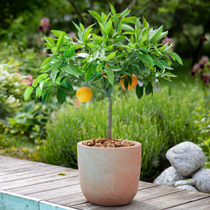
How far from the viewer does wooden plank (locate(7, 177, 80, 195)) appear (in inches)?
103

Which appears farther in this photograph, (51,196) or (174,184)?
(174,184)

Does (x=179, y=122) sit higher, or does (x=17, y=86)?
(x=17, y=86)

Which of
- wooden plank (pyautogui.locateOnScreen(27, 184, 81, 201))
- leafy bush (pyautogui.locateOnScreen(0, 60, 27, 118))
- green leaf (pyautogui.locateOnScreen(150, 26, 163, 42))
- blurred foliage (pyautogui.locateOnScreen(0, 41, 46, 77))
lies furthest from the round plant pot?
blurred foliage (pyautogui.locateOnScreen(0, 41, 46, 77))

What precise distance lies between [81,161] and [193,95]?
351 centimetres

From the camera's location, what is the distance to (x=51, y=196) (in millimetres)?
2500

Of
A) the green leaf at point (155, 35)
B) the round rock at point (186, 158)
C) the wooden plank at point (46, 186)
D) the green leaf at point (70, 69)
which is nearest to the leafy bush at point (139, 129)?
the round rock at point (186, 158)

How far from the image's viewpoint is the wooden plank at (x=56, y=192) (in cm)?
249

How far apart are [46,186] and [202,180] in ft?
4.78

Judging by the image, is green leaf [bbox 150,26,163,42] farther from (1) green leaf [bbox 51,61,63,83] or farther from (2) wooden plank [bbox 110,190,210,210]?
(2) wooden plank [bbox 110,190,210,210]

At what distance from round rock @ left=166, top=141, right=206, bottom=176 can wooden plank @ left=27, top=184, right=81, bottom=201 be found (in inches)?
39.2

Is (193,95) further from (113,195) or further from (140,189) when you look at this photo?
(113,195)

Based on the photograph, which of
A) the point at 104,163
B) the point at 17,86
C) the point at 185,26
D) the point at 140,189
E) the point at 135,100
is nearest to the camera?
the point at 104,163

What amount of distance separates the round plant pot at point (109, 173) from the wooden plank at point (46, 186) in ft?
1.78

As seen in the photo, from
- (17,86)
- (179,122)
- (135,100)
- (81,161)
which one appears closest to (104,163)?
(81,161)
